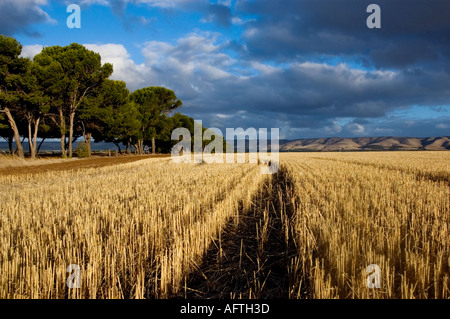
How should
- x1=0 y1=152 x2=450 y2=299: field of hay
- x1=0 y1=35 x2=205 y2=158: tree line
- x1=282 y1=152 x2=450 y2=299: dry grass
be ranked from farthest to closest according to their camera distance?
x1=0 y1=35 x2=205 y2=158: tree line
x1=0 y1=152 x2=450 y2=299: field of hay
x1=282 y1=152 x2=450 y2=299: dry grass

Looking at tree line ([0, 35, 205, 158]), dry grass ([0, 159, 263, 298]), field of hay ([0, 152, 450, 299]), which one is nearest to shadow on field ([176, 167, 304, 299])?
field of hay ([0, 152, 450, 299])

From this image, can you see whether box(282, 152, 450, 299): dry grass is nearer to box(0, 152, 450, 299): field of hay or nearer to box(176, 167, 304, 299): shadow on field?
box(0, 152, 450, 299): field of hay

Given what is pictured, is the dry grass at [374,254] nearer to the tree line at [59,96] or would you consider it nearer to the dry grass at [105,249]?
the dry grass at [105,249]

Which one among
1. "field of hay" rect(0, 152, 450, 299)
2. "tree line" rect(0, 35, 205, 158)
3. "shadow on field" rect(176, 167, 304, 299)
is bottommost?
"shadow on field" rect(176, 167, 304, 299)

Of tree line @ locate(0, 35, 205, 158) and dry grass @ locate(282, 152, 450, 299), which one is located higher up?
tree line @ locate(0, 35, 205, 158)

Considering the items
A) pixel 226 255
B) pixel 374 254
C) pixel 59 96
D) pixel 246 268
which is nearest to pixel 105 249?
pixel 226 255

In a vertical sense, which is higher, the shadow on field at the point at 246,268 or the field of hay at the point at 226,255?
the field of hay at the point at 226,255

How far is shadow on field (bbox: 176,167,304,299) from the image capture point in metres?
2.92

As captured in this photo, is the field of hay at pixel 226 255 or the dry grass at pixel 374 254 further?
the field of hay at pixel 226 255

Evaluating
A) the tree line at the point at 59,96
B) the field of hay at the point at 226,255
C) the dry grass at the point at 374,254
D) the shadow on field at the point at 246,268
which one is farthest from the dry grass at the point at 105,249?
the tree line at the point at 59,96

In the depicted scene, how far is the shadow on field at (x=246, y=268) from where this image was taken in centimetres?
292

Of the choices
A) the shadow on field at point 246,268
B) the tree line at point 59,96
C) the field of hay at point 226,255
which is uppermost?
the tree line at point 59,96
